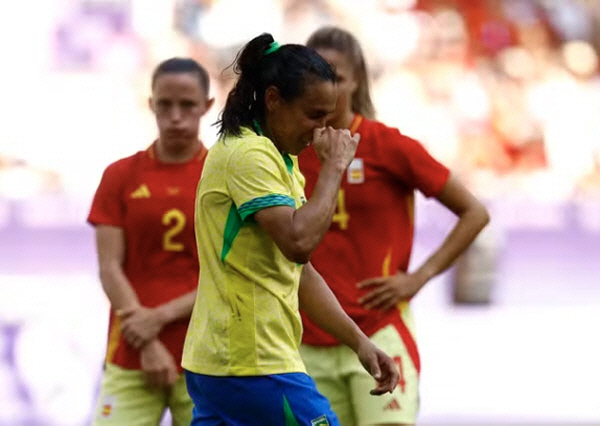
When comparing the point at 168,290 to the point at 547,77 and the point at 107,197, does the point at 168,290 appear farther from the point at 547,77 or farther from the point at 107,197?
the point at 547,77

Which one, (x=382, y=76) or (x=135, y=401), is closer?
(x=135, y=401)

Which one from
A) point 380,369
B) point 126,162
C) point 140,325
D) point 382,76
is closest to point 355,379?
point 140,325

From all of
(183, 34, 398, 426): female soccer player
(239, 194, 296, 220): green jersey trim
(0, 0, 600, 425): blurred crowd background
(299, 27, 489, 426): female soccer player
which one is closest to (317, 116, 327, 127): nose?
(183, 34, 398, 426): female soccer player

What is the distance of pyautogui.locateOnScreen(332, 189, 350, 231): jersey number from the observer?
494 centimetres

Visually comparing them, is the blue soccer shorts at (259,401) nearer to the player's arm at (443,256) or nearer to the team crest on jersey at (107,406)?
the player's arm at (443,256)

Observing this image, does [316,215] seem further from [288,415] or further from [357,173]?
[357,173]

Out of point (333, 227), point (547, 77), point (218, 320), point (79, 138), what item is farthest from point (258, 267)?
point (547, 77)

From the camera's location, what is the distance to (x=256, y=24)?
12.5m

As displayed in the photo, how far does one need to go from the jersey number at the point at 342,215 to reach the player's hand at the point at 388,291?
231 mm

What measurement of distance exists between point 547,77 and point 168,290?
27.7 feet

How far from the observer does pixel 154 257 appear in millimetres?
5012

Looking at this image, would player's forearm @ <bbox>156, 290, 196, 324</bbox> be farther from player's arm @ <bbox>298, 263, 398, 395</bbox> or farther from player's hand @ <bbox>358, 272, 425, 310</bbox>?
player's arm @ <bbox>298, 263, 398, 395</bbox>

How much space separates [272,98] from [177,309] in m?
1.57

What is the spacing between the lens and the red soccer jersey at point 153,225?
16.3 feet
